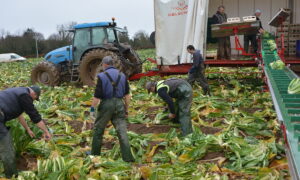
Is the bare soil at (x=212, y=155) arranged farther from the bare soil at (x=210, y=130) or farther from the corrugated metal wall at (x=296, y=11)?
the corrugated metal wall at (x=296, y=11)

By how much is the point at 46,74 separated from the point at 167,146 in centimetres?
824

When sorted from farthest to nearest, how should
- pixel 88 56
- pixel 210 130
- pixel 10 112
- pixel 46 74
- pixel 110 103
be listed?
pixel 46 74 < pixel 88 56 < pixel 210 130 < pixel 110 103 < pixel 10 112

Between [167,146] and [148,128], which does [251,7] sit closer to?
[148,128]

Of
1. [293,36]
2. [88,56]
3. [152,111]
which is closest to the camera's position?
[152,111]

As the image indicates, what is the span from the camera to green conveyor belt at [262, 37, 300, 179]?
284 centimetres

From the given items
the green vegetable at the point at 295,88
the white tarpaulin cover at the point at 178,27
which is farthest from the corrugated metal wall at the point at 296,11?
the green vegetable at the point at 295,88

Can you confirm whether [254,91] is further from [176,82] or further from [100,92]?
[100,92]

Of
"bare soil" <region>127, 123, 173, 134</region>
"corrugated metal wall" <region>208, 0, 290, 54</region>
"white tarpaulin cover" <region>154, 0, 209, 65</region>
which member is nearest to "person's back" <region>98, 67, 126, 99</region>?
"bare soil" <region>127, 123, 173, 134</region>

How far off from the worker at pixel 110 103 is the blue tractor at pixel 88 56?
17.5 ft

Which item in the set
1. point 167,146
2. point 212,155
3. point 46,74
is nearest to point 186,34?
point 167,146

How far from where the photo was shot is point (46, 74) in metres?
12.6

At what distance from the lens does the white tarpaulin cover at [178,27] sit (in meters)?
9.48

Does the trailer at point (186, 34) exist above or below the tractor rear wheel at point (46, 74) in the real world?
above

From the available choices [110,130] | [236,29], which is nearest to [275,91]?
[110,130]
